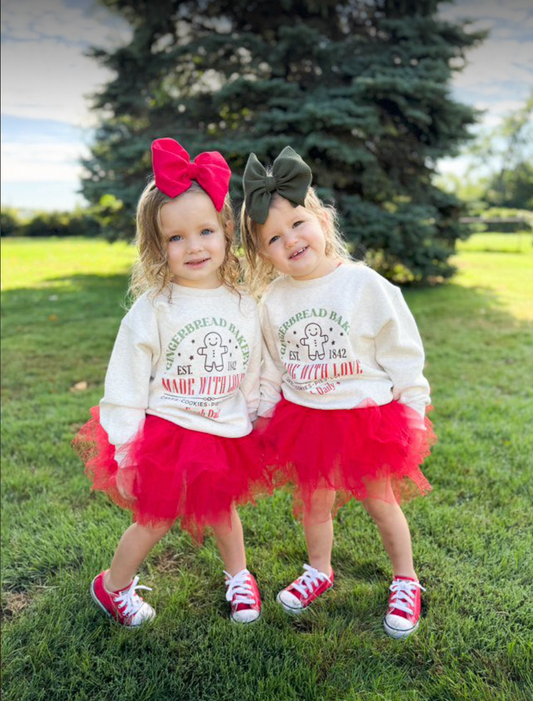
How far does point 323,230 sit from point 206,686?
153cm

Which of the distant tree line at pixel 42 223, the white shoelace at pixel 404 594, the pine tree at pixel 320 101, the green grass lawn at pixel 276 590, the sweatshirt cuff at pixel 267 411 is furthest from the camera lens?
the distant tree line at pixel 42 223

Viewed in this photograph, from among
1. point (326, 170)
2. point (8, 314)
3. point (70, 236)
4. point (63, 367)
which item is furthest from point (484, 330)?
point (70, 236)

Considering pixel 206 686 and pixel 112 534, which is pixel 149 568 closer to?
pixel 112 534

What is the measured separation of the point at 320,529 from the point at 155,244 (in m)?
1.20

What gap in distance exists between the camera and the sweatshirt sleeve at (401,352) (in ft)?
6.07

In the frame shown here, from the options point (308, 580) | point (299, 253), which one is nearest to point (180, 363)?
point (299, 253)

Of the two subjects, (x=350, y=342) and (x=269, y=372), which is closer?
(x=350, y=342)

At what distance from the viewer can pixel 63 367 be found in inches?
194

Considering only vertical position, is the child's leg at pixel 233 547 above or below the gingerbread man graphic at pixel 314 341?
below

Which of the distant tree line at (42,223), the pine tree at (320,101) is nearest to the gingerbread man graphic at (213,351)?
the pine tree at (320,101)

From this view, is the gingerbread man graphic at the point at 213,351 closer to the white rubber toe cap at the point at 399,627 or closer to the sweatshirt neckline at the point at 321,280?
the sweatshirt neckline at the point at 321,280

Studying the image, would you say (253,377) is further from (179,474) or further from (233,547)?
(233,547)

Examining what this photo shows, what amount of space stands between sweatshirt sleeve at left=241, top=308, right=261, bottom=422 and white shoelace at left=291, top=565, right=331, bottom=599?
0.62 metres

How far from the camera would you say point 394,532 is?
1.97m
